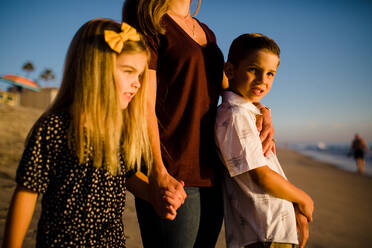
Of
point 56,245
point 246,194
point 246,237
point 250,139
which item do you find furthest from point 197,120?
point 56,245

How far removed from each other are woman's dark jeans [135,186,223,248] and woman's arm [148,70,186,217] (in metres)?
0.12

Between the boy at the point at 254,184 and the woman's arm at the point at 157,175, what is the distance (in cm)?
37

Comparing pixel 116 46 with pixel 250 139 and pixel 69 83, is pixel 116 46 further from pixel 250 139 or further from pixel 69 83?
pixel 250 139

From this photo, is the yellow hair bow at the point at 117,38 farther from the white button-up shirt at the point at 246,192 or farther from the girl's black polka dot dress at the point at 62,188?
the white button-up shirt at the point at 246,192

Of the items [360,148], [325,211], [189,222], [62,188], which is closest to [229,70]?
[189,222]

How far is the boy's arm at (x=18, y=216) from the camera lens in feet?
3.36

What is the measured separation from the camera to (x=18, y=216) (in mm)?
1033

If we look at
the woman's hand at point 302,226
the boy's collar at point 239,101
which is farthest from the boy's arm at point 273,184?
the boy's collar at point 239,101

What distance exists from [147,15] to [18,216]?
1198 mm

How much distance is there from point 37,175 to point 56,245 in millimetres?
353

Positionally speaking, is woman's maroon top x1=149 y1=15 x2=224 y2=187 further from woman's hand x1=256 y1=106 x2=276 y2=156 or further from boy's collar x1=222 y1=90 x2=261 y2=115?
woman's hand x1=256 y1=106 x2=276 y2=156

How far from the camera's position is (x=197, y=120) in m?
1.35

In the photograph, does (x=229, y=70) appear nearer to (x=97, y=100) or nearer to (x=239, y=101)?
(x=239, y=101)

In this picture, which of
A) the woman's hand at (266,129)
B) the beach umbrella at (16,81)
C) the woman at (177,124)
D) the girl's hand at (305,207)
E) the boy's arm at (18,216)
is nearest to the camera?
the boy's arm at (18,216)
